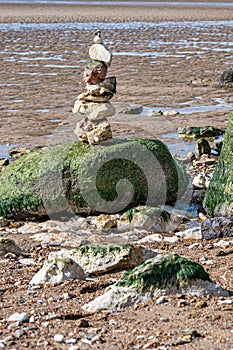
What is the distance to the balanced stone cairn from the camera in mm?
9094

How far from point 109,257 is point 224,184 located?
2.38m

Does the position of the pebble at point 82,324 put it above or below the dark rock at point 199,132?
above

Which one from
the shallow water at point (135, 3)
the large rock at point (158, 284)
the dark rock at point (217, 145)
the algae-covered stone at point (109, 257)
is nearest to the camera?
the large rock at point (158, 284)

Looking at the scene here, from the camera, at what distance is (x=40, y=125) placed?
15211 millimetres

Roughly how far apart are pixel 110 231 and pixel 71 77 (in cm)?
1359

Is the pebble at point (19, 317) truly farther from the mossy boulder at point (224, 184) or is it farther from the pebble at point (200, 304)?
the mossy boulder at point (224, 184)

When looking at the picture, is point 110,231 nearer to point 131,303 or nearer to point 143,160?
point 143,160

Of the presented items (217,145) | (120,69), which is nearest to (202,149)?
(217,145)

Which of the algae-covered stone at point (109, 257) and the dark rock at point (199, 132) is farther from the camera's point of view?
the dark rock at point (199, 132)

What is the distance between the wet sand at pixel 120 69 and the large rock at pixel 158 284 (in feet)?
26.9

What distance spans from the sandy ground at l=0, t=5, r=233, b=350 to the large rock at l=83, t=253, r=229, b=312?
0.12 m

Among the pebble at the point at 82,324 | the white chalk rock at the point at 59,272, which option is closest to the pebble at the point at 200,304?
the pebble at the point at 82,324

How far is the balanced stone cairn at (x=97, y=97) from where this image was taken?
9094 mm

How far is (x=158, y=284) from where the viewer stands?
5.52 metres
